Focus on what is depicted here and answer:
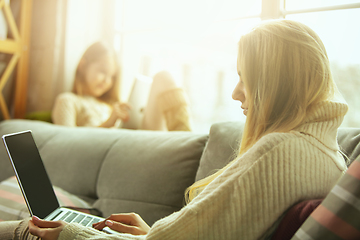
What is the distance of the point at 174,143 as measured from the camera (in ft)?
4.21

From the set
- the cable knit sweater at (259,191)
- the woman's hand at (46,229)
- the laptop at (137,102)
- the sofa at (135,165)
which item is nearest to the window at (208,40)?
the laptop at (137,102)

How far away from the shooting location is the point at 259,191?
60 centimetres

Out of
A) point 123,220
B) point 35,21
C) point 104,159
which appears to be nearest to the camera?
point 123,220

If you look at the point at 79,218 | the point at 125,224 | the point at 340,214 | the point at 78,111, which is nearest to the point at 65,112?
the point at 78,111

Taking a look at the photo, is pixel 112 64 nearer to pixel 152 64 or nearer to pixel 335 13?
pixel 152 64

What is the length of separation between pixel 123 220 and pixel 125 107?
3.92 feet

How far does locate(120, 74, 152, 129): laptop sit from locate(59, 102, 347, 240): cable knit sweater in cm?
139

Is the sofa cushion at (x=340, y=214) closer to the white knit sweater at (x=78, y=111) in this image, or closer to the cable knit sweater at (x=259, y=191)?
the cable knit sweater at (x=259, y=191)

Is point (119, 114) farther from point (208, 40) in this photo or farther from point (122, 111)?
point (208, 40)

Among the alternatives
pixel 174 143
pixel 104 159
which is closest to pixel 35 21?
pixel 104 159

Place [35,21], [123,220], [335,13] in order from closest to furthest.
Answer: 1. [123,220]
2. [335,13]
3. [35,21]

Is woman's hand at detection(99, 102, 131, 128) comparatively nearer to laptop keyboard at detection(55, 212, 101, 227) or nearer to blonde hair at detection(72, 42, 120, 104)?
blonde hair at detection(72, 42, 120, 104)

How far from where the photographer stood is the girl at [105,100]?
1687 millimetres

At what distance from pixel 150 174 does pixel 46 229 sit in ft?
1.75
